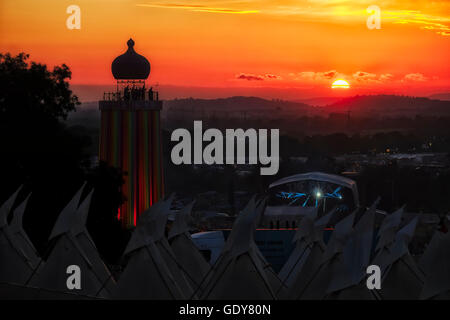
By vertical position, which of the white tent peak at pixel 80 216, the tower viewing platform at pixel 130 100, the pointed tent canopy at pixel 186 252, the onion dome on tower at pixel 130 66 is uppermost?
the onion dome on tower at pixel 130 66

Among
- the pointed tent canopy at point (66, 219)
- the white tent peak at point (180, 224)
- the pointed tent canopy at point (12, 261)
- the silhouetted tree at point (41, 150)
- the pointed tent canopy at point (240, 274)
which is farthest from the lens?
the silhouetted tree at point (41, 150)

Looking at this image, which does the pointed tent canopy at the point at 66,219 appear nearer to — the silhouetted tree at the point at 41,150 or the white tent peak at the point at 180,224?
the white tent peak at the point at 180,224

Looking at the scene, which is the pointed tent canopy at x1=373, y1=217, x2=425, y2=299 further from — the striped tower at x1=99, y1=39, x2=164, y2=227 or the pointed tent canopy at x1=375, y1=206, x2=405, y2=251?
the striped tower at x1=99, y1=39, x2=164, y2=227

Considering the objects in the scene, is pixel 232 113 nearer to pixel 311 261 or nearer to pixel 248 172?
pixel 248 172

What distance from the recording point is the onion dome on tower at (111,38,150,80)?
33.7 meters

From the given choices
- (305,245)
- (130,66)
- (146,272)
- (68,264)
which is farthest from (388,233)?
(130,66)

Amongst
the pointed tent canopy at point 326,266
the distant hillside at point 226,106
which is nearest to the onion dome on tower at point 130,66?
the pointed tent canopy at point 326,266

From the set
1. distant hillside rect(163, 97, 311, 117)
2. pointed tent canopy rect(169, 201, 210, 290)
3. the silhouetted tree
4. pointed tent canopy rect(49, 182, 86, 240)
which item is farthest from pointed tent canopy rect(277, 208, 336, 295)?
distant hillside rect(163, 97, 311, 117)

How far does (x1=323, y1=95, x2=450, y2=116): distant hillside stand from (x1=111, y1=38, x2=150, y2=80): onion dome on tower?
26956 mm

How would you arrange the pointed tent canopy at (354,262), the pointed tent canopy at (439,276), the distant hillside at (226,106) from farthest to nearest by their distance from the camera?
the distant hillside at (226,106) → the pointed tent canopy at (354,262) → the pointed tent canopy at (439,276)

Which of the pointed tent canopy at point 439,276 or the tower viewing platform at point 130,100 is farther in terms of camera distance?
the tower viewing platform at point 130,100

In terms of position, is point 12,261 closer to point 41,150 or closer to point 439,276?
point 41,150

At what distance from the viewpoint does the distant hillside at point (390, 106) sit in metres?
60.1

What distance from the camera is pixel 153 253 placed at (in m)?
17.0
